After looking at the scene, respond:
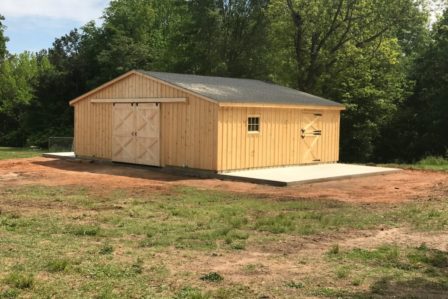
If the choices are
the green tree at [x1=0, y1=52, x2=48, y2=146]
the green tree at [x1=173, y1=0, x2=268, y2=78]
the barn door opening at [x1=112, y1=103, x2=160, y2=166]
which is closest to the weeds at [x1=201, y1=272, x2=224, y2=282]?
the barn door opening at [x1=112, y1=103, x2=160, y2=166]

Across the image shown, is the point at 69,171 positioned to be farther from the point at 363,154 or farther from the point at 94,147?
the point at 363,154

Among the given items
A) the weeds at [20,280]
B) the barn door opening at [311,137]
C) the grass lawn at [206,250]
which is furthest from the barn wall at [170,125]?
the weeds at [20,280]

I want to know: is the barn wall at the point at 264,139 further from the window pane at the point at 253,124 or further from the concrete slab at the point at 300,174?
the concrete slab at the point at 300,174

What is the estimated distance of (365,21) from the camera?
2980 cm

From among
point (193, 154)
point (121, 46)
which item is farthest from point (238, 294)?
point (121, 46)

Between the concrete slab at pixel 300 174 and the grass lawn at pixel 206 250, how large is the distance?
324 cm

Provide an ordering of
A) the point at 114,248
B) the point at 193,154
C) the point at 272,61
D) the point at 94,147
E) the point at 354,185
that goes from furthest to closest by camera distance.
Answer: the point at 272,61 → the point at 94,147 → the point at 193,154 → the point at 354,185 → the point at 114,248

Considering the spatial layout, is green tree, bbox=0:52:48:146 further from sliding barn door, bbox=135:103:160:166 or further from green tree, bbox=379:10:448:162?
green tree, bbox=379:10:448:162

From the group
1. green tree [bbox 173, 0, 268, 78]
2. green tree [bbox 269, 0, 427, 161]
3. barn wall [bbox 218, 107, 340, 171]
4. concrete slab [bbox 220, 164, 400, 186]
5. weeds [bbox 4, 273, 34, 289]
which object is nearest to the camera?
weeds [bbox 4, 273, 34, 289]

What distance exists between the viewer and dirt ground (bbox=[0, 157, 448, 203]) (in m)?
13.3

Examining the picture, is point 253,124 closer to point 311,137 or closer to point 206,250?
point 311,137

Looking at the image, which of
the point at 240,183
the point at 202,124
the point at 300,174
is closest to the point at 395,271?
the point at 240,183

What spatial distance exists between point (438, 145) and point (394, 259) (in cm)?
2283

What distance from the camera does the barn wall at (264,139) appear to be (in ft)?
55.3
